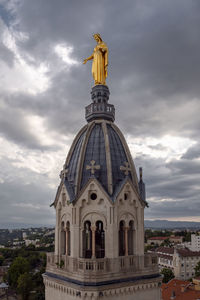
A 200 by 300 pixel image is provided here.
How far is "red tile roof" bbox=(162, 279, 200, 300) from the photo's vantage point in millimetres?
77312

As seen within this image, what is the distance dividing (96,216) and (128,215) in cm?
268

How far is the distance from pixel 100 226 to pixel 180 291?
226 feet

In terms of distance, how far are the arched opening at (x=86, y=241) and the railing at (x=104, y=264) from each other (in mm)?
2055

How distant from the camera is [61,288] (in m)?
22.3

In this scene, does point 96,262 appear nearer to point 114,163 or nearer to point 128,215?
point 128,215

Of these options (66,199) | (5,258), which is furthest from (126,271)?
(5,258)

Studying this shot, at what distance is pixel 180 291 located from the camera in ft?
270

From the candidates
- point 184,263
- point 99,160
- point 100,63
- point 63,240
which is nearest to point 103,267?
point 63,240

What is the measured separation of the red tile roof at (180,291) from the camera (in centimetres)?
7731

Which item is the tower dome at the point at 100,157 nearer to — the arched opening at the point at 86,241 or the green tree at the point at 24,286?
the arched opening at the point at 86,241

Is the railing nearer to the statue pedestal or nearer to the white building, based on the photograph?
the statue pedestal

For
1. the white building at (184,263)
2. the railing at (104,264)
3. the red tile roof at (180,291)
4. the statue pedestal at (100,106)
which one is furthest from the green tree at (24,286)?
the statue pedestal at (100,106)

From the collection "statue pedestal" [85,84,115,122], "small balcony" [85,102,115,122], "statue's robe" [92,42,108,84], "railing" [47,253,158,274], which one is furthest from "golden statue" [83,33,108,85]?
"railing" [47,253,158,274]

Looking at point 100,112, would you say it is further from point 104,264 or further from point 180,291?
point 180,291
